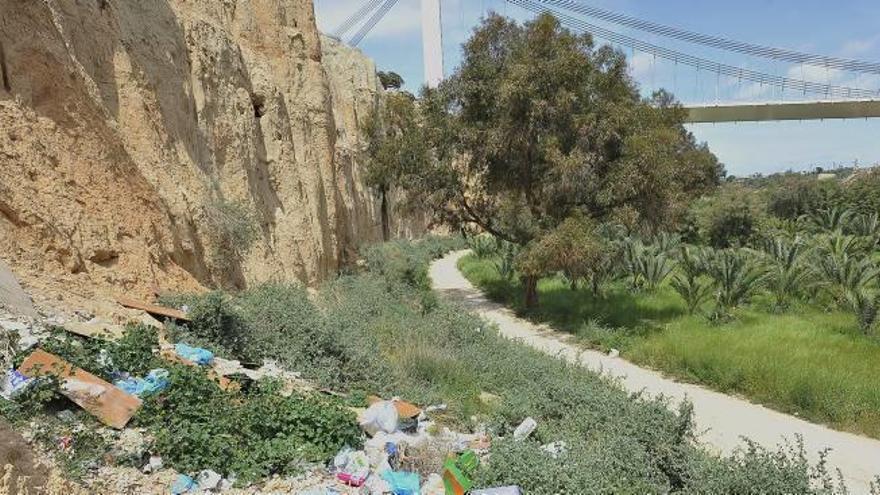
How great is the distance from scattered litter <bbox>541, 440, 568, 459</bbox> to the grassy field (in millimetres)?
4012

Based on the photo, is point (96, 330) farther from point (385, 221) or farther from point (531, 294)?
point (385, 221)

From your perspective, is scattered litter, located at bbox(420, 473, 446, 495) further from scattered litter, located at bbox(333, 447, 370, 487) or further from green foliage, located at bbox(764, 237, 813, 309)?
green foliage, located at bbox(764, 237, 813, 309)

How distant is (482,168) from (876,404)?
9.02 metres

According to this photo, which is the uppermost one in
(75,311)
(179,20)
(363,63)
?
(363,63)

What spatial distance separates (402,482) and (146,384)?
6.48ft

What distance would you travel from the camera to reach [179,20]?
11.9 m

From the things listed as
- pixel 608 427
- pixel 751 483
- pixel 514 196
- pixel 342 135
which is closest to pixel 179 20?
pixel 514 196

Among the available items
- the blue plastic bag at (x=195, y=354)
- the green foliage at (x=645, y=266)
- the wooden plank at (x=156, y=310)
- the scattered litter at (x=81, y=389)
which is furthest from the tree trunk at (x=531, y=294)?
the scattered litter at (x=81, y=389)

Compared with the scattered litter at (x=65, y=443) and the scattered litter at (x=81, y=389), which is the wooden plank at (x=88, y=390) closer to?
the scattered litter at (x=81, y=389)

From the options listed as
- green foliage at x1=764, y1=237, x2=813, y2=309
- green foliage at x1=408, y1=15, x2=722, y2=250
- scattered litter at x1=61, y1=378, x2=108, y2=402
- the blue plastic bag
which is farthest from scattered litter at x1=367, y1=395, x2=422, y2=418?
green foliage at x1=764, y1=237, x2=813, y2=309

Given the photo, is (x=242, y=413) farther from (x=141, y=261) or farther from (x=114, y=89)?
(x=114, y=89)

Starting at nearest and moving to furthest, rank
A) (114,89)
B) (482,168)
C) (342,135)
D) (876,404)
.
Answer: (876,404)
(114,89)
(482,168)
(342,135)

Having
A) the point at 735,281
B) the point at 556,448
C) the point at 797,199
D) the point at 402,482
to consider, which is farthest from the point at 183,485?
the point at 797,199

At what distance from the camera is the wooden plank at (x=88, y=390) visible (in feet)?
13.4
